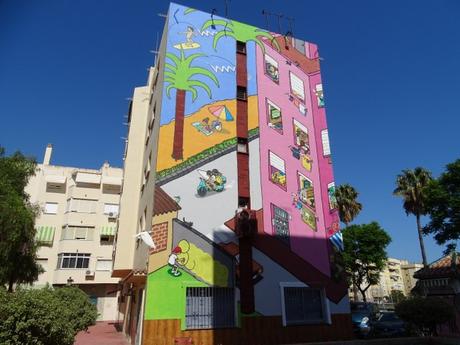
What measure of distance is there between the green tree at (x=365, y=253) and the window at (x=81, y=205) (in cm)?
3057

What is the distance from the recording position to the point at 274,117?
21.1 metres

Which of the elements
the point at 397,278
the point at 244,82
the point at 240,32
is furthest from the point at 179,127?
the point at 397,278

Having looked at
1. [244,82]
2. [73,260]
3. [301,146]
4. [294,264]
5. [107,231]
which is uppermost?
[244,82]

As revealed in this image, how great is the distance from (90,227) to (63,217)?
359cm

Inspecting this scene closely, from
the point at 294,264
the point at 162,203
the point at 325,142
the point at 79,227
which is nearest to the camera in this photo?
the point at 162,203

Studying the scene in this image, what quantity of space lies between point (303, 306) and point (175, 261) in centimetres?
693

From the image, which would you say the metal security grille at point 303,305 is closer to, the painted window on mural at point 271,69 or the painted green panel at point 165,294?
the painted green panel at point 165,294

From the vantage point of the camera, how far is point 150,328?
1455cm

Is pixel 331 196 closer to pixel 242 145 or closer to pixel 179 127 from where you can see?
pixel 242 145

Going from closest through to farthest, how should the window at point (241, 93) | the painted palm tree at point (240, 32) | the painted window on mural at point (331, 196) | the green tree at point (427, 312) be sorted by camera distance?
the green tree at point (427, 312) → the window at point (241, 93) → the painted window on mural at point (331, 196) → the painted palm tree at point (240, 32)

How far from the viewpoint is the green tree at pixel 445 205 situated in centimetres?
2761

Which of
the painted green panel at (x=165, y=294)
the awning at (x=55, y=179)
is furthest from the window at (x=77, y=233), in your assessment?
the painted green panel at (x=165, y=294)

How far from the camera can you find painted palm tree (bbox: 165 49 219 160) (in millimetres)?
18406

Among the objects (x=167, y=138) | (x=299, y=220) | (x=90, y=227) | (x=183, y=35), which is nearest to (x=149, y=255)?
(x=167, y=138)
